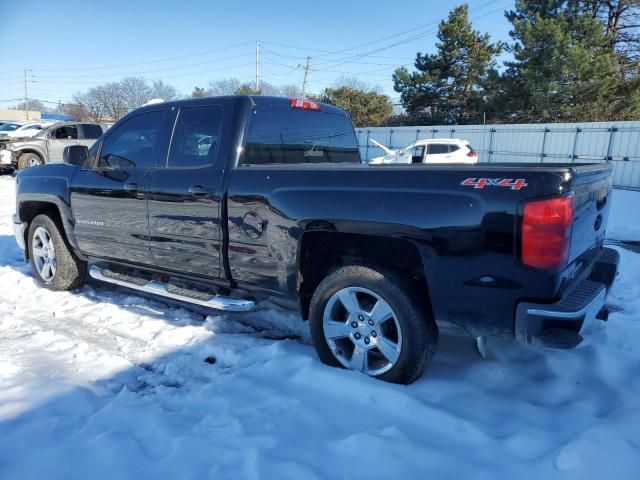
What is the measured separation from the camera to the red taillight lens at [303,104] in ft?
12.8

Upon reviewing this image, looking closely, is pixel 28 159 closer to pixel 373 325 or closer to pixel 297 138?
pixel 297 138

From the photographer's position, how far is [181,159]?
144 inches

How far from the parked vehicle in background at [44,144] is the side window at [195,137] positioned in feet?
46.4

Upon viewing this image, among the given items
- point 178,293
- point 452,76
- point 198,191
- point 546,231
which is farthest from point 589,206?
point 452,76

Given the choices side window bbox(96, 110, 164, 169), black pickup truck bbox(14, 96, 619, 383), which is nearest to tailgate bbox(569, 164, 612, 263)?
black pickup truck bbox(14, 96, 619, 383)

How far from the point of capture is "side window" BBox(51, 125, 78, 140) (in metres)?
16.3

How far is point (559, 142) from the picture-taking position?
17.5m

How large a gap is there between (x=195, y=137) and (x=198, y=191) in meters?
0.54

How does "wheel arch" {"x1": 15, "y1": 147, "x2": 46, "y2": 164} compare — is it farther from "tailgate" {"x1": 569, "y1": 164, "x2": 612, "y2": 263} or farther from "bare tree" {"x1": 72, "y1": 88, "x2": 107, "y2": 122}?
"bare tree" {"x1": 72, "y1": 88, "x2": 107, "y2": 122}

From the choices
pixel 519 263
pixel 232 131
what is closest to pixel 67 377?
pixel 232 131

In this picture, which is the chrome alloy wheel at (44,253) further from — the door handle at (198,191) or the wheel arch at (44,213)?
the door handle at (198,191)

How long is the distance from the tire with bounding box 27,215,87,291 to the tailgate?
15.3ft

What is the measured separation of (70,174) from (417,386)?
12.6 feet

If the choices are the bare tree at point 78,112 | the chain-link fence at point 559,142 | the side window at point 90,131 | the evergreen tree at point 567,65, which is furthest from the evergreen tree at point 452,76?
the bare tree at point 78,112
